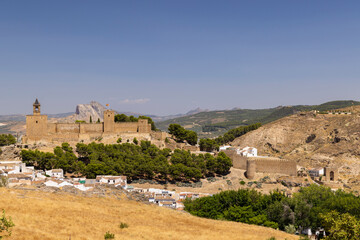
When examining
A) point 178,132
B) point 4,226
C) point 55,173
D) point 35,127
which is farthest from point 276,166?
point 4,226

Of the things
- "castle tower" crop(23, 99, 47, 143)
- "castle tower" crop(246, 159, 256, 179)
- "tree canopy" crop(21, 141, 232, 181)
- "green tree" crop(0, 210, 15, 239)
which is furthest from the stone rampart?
"green tree" crop(0, 210, 15, 239)

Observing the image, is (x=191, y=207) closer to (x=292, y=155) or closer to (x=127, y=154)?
(x=127, y=154)

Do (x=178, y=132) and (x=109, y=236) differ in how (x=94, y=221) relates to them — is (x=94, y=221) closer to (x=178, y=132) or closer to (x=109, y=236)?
(x=109, y=236)

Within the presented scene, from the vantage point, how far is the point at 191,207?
1213 inches

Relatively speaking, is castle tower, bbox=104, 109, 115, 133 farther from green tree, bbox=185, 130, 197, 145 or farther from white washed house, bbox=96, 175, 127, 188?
white washed house, bbox=96, 175, 127, 188

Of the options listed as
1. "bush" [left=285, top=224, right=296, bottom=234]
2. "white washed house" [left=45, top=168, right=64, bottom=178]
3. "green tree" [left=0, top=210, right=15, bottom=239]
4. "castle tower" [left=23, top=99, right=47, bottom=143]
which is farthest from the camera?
"castle tower" [left=23, top=99, right=47, bottom=143]

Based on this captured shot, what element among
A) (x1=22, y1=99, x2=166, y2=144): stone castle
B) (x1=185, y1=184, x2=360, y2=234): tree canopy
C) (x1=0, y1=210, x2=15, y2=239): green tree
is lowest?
(x1=185, y1=184, x2=360, y2=234): tree canopy

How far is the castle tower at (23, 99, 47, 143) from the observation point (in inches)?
2089

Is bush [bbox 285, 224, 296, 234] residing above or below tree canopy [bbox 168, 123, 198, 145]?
below

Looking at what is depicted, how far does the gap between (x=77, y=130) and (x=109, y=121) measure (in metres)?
5.78

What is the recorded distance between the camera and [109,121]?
5859 cm

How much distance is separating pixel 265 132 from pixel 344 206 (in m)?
57.3

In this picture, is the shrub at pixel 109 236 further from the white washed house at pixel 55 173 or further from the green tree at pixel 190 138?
the green tree at pixel 190 138

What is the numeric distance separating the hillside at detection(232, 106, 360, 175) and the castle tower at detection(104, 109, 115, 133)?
37470 millimetres
